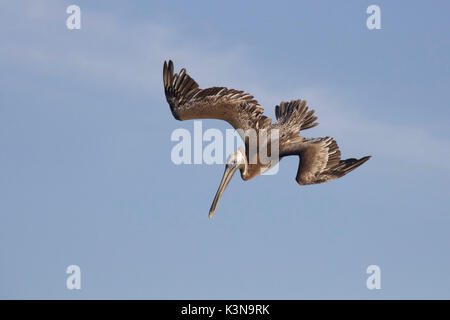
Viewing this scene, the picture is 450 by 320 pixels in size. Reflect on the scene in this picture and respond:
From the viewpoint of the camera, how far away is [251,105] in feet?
85.7

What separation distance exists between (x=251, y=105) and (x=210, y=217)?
287 cm

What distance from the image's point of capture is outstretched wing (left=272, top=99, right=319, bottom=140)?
26.6m

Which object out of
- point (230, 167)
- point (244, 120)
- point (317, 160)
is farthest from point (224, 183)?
point (317, 160)

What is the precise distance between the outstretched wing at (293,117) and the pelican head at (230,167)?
1.16m

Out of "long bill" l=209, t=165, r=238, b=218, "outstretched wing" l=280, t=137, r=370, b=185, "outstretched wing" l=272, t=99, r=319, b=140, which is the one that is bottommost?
"long bill" l=209, t=165, r=238, b=218

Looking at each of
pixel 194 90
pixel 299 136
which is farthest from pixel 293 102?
pixel 194 90

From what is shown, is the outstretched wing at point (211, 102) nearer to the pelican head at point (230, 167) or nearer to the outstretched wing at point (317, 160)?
the pelican head at point (230, 167)

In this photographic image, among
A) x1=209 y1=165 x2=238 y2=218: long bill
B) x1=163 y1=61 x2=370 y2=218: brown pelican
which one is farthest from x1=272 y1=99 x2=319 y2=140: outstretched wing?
x1=209 y1=165 x2=238 y2=218: long bill

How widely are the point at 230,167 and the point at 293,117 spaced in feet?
6.64

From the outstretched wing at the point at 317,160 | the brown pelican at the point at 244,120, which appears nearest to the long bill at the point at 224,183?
the brown pelican at the point at 244,120

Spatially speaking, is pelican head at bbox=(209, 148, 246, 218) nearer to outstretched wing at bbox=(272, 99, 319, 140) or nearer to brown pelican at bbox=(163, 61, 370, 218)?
brown pelican at bbox=(163, 61, 370, 218)

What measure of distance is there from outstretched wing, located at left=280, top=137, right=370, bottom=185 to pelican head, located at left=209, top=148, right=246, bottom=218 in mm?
997
